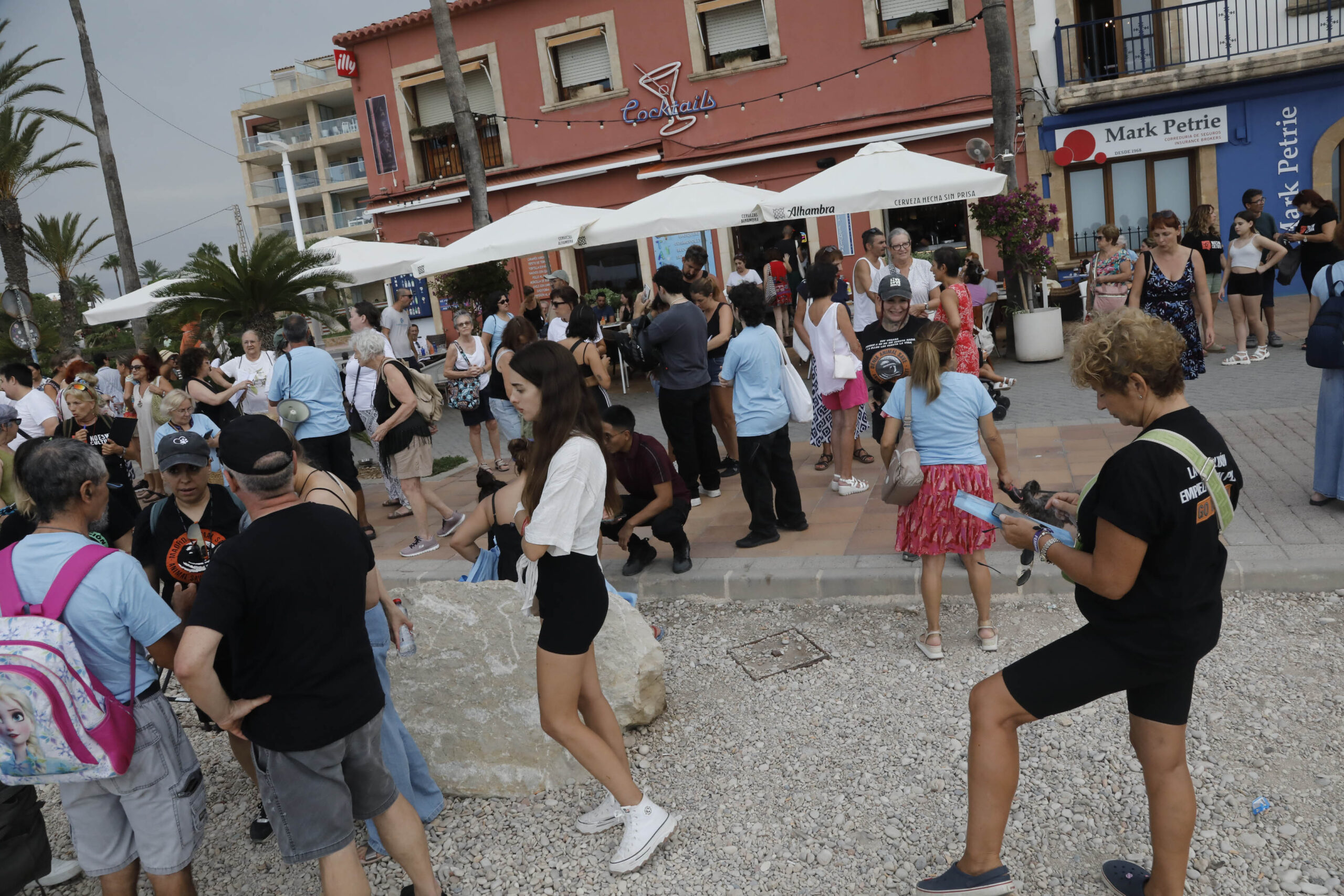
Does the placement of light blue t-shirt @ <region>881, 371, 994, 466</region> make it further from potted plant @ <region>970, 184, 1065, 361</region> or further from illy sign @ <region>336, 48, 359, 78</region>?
illy sign @ <region>336, 48, 359, 78</region>

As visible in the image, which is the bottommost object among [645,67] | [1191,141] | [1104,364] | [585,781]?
[585,781]

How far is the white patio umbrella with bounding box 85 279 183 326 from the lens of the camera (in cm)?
1244

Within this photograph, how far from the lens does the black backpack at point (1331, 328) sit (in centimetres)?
497

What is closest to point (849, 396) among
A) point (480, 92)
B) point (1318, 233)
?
point (1318, 233)

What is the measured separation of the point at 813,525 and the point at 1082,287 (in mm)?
9420

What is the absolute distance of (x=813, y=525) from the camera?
20.5 ft

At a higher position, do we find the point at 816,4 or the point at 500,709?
the point at 816,4

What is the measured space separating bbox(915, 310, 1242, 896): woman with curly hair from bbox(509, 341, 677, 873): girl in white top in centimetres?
114

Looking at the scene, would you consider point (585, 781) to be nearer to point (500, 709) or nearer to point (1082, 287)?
point (500, 709)

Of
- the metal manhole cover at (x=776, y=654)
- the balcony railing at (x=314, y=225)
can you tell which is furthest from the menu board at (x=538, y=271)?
the balcony railing at (x=314, y=225)

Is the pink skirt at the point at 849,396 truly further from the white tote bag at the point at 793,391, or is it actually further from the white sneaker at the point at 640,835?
the white sneaker at the point at 640,835

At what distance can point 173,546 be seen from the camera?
11.3 feet

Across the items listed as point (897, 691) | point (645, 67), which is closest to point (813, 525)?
point (897, 691)

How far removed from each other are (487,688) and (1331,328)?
477cm
